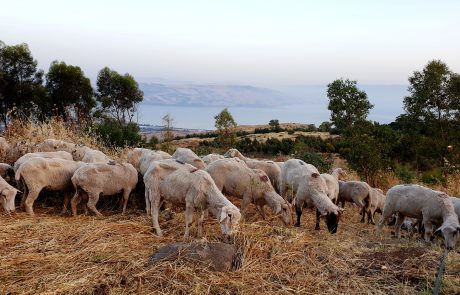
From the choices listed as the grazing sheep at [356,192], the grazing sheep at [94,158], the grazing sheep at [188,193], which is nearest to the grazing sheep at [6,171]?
the grazing sheep at [94,158]

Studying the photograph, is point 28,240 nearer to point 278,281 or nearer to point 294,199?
point 278,281

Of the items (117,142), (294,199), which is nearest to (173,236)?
(294,199)

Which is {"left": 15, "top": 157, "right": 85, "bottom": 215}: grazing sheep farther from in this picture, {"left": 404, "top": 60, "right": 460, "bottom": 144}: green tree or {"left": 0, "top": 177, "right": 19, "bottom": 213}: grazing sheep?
{"left": 404, "top": 60, "right": 460, "bottom": 144}: green tree

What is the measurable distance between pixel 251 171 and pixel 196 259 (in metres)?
4.14

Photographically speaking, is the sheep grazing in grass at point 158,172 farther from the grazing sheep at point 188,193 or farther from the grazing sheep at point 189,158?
the grazing sheep at point 189,158

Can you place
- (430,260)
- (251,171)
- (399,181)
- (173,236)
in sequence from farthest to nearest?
1. (399,181)
2. (251,171)
3. (173,236)
4. (430,260)

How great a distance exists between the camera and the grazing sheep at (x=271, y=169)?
43.4ft

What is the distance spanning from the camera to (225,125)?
3212cm

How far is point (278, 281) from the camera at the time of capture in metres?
7.19

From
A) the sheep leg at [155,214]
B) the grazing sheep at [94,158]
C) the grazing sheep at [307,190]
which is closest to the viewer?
the sheep leg at [155,214]

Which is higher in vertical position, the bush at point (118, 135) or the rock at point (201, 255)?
the bush at point (118, 135)

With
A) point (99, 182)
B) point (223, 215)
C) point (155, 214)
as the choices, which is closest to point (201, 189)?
point (223, 215)

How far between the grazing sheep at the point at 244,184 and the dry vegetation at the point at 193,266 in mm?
669

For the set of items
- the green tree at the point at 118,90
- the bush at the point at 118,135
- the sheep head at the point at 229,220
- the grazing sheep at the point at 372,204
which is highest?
the green tree at the point at 118,90
